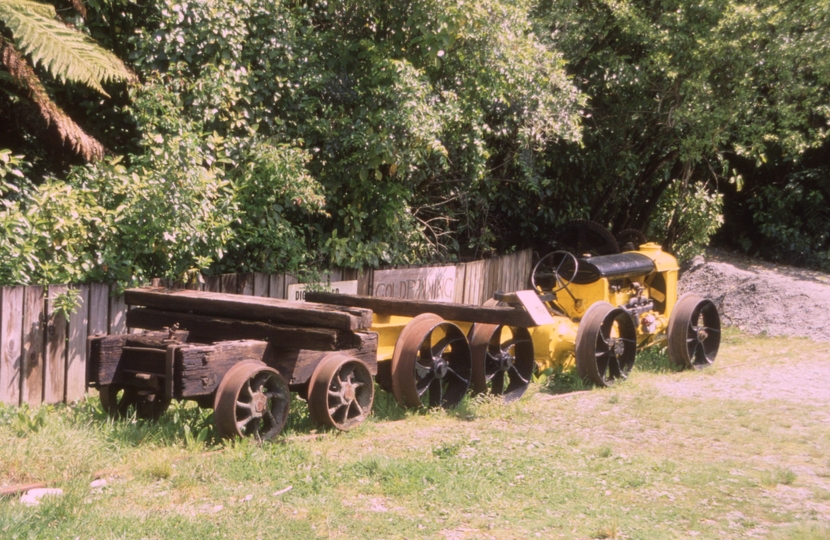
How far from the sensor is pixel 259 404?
6180mm

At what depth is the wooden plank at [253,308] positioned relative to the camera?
655 cm

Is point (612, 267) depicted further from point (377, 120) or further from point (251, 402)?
point (251, 402)

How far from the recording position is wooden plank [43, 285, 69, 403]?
7211mm

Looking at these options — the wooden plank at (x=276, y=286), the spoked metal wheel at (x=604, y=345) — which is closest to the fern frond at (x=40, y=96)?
the wooden plank at (x=276, y=286)

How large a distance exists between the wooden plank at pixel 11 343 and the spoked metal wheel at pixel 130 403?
91cm

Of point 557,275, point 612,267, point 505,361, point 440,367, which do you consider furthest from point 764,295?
point 440,367

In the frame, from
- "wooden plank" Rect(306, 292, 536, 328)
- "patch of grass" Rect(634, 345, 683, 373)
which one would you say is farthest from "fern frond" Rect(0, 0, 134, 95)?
"patch of grass" Rect(634, 345, 683, 373)

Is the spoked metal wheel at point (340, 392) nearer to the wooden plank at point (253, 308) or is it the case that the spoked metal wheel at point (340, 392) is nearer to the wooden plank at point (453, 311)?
the wooden plank at point (253, 308)

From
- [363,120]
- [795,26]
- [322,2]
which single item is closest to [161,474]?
[363,120]

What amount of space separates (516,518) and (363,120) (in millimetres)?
5820

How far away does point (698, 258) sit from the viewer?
52.6 feet

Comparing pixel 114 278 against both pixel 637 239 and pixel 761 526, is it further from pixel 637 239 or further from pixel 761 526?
pixel 637 239

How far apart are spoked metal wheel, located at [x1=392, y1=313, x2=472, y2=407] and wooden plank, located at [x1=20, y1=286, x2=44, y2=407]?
291cm

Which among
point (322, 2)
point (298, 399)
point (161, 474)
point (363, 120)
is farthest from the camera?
point (322, 2)
